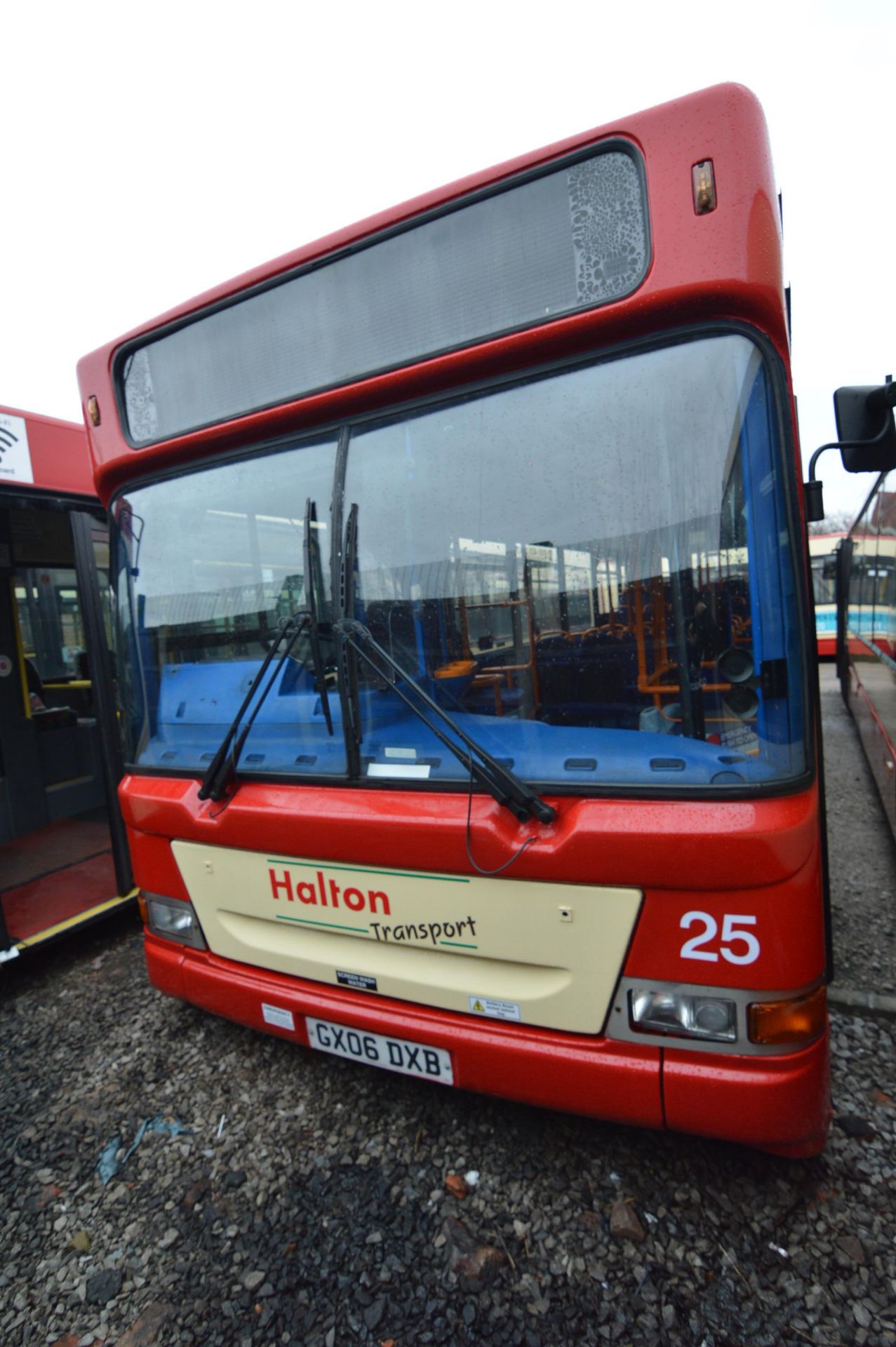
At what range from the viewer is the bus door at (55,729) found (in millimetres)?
3912

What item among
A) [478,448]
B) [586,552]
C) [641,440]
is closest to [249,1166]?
[586,552]

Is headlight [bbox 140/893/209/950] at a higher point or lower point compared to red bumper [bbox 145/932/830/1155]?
higher

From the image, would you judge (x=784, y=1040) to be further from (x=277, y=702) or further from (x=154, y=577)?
(x=154, y=577)

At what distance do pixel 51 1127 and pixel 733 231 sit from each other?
3.61m

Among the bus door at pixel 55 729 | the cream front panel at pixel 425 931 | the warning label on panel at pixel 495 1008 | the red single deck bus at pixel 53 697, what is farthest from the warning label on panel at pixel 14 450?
the warning label on panel at pixel 495 1008

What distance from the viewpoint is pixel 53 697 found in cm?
597

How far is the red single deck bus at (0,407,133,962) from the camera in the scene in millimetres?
3711

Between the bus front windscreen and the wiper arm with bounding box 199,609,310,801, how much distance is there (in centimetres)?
4

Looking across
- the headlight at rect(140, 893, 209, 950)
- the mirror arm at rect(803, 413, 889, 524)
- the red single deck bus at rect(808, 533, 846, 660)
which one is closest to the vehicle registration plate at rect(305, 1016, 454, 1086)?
the headlight at rect(140, 893, 209, 950)

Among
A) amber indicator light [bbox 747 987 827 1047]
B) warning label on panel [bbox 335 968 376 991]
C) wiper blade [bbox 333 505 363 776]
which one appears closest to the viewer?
amber indicator light [bbox 747 987 827 1047]

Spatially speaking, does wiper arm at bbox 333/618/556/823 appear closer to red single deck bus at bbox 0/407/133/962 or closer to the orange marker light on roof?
the orange marker light on roof

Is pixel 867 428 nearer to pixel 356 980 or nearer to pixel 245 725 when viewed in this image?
pixel 245 725

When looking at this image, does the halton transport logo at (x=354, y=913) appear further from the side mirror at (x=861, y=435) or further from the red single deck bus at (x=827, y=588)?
the red single deck bus at (x=827, y=588)

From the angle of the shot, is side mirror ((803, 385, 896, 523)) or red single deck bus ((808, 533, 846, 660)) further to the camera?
red single deck bus ((808, 533, 846, 660))
